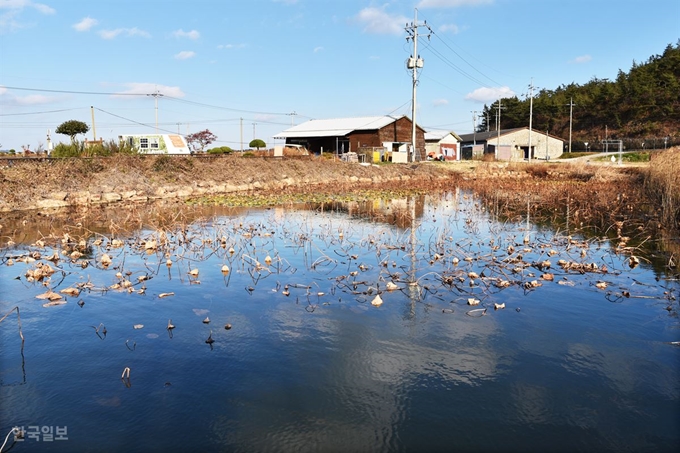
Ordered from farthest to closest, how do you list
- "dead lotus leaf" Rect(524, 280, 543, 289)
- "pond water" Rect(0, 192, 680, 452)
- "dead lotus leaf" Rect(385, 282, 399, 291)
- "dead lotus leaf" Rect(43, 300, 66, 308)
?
"dead lotus leaf" Rect(524, 280, 543, 289) → "dead lotus leaf" Rect(385, 282, 399, 291) → "dead lotus leaf" Rect(43, 300, 66, 308) → "pond water" Rect(0, 192, 680, 452)

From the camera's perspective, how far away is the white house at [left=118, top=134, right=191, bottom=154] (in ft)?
130

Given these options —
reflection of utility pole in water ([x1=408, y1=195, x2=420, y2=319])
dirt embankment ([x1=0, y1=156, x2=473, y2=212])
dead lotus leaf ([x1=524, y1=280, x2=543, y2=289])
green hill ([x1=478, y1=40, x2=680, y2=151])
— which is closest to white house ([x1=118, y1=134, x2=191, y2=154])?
dirt embankment ([x1=0, y1=156, x2=473, y2=212])

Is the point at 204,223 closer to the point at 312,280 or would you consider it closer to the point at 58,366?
the point at 312,280

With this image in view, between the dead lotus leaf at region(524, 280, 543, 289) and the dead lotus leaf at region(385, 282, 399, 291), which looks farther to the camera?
the dead lotus leaf at region(524, 280, 543, 289)

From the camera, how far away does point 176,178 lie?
30.6 metres

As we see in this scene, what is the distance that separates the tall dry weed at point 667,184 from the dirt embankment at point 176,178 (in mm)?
16993

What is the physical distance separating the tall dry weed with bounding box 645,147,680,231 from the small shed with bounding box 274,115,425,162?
35956mm

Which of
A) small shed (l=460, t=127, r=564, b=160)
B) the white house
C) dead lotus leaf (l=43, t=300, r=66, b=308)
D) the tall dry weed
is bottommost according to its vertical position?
dead lotus leaf (l=43, t=300, r=66, b=308)

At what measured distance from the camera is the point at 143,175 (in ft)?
95.9

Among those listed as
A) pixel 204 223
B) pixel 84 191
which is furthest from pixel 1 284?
pixel 84 191

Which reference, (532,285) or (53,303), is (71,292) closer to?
(53,303)

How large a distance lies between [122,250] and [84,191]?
550 inches

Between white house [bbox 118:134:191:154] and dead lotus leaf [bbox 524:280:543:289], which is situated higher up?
white house [bbox 118:134:191:154]

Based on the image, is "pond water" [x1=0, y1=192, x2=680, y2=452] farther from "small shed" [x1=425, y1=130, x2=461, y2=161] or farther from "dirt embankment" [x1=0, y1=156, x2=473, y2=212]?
"small shed" [x1=425, y1=130, x2=461, y2=161]
